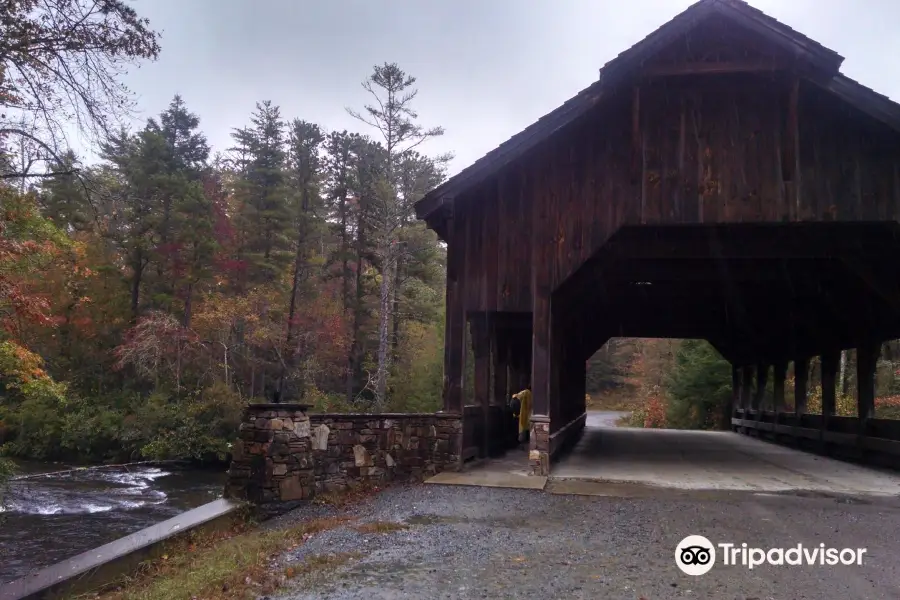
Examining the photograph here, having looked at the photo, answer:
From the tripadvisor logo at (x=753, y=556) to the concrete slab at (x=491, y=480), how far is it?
324cm

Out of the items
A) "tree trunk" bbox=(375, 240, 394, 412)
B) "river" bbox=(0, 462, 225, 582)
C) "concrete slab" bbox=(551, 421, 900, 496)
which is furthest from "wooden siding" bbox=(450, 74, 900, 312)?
"tree trunk" bbox=(375, 240, 394, 412)

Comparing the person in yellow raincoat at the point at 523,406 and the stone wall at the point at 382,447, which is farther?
the person in yellow raincoat at the point at 523,406

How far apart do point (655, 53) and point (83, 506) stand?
15560mm

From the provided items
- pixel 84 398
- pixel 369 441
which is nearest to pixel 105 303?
pixel 84 398

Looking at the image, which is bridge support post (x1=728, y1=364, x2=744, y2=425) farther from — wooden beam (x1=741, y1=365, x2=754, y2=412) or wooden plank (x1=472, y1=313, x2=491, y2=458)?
wooden plank (x1=472, y1=313, x2=491, y2=458)

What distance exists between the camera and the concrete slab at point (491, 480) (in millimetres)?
9352

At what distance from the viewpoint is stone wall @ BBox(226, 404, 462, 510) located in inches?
341

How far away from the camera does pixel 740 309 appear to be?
16.8 m

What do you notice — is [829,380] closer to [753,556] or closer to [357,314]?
[753,556]

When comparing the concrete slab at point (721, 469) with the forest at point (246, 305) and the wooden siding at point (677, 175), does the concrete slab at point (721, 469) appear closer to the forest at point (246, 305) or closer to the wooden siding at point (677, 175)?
the wooden siding at point (677, 175)

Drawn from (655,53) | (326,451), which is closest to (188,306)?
(326,451)

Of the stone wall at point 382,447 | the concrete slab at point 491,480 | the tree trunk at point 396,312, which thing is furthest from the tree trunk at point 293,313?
the concrete slab at point 491,480

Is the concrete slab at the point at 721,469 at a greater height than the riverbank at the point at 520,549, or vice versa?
the riverbank at the point at 520,549

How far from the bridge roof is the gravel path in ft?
15.1
